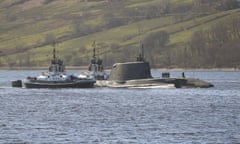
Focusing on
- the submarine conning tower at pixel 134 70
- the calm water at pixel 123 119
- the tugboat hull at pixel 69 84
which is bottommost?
the calm water at pixel 123 119

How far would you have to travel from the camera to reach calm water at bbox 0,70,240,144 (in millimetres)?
62406

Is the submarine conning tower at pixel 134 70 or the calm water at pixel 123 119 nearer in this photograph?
the calm water at pixel 123 119

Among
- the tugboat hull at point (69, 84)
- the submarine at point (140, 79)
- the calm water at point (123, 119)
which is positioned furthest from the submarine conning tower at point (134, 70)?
the calm water at point (123, 119)

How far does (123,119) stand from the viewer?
77062 mm

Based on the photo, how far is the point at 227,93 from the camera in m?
123

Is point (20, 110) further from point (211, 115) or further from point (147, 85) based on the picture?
point (147, 85)

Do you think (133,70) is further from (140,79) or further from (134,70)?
(140,79)

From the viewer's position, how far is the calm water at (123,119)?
205ft

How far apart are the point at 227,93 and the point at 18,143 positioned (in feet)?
222

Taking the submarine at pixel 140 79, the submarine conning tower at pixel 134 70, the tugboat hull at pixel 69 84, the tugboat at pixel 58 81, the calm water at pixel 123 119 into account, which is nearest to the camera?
the calm water at pixel 123 119

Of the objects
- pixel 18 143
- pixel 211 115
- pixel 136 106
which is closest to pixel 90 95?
pixel 136 106

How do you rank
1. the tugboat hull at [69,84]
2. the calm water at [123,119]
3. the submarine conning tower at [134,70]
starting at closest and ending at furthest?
the calm water at [123,119], the submarine conning tower at [134,70], the tugboat hull at [69,84]

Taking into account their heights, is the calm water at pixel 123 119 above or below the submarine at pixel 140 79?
below

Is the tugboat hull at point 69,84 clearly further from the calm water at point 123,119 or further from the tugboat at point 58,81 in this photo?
the calm water at point 123,119
